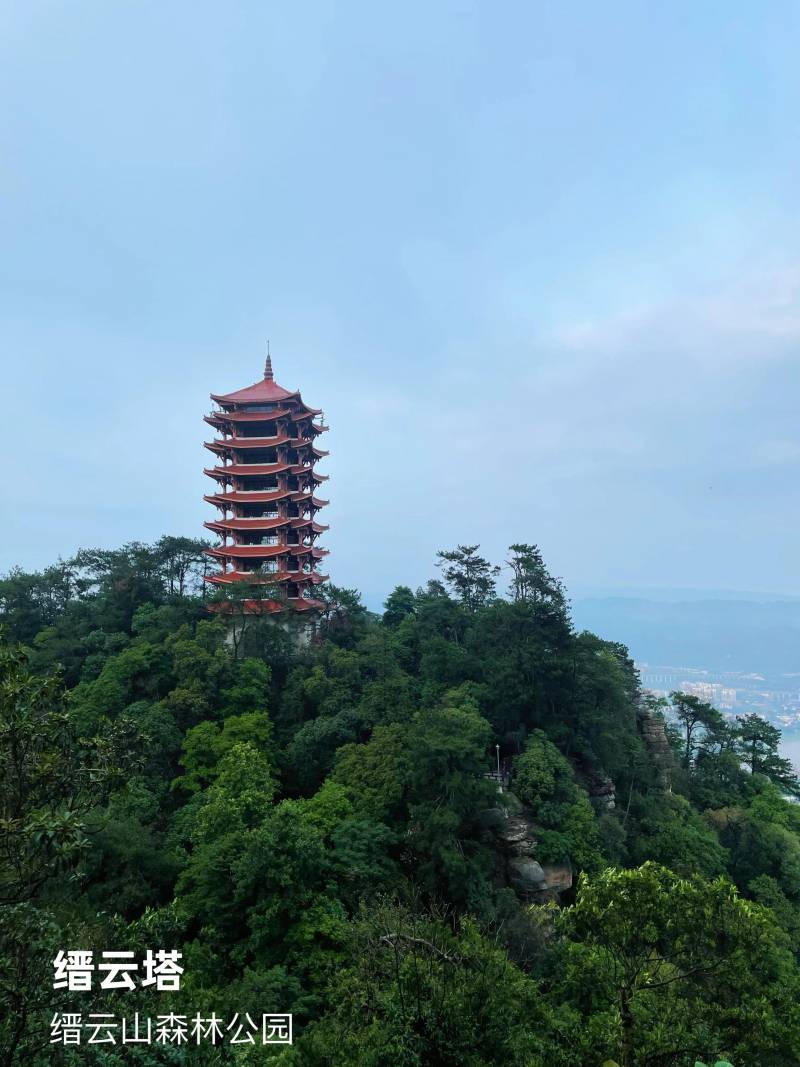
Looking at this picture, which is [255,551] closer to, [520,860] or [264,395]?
[264,395]

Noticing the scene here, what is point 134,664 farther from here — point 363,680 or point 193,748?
point 363,680

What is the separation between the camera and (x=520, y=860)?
15.4 meters

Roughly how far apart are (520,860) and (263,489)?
18.1 m

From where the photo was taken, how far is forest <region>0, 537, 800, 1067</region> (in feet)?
20.7

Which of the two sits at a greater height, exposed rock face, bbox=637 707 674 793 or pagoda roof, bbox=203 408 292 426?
pagoda roof, bbox=203 408 292 426

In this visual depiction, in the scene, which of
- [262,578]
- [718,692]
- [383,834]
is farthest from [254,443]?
[718,692]

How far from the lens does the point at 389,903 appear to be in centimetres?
1051

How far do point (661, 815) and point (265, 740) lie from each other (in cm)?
1330

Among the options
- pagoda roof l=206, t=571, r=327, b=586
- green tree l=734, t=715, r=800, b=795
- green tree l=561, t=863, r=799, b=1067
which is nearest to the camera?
green tree l=561, t=863, r=799, b=1067

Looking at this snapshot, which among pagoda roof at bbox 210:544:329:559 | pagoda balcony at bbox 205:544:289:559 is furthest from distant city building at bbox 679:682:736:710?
pagoda balcony at bbox 205:544:289:559

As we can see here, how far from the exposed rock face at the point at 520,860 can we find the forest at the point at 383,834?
0.08 meters

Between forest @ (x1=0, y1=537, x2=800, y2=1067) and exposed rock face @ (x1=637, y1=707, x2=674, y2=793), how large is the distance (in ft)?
0.43

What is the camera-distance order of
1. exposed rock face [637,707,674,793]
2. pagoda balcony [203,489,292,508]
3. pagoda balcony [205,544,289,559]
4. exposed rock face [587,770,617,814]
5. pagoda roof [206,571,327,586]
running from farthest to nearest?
pagoda balcony [203,489,292,508] → pagoda balcony [205,544,289,559] → pagoda roof [206,571,327,586] → exposed rock face [637,707,674,793] → exposed rock face [587,770,617,814]

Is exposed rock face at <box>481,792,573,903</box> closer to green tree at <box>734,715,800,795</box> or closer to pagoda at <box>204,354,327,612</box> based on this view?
pagoda at <box>204,354,327,612</box>
